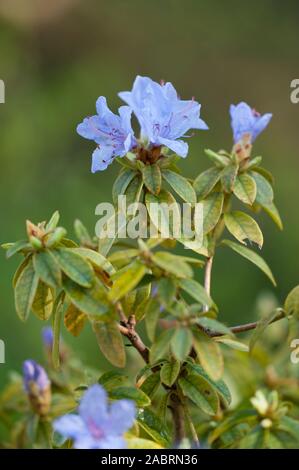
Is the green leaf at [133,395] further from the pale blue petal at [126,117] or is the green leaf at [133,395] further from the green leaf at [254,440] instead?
the pale blue petal at [126,117]

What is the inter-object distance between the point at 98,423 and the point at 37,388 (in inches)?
14.2

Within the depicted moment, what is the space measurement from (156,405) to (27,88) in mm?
2865

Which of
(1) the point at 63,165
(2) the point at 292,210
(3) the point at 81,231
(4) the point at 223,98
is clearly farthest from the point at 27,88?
(3) the point at 81,231

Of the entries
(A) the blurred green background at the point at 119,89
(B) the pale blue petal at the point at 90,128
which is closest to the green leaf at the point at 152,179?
(B) the pale blue petal at the point at 90,128

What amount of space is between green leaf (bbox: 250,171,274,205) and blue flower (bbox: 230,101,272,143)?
0.07m

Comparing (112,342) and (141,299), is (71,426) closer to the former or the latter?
(112,342)

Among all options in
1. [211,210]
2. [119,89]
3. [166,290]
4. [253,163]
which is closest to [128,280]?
[166,290]

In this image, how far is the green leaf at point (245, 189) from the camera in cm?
124

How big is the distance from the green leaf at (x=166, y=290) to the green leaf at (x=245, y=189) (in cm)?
25

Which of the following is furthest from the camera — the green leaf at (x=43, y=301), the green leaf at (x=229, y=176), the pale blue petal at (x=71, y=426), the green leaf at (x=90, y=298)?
the green leaf at (x=229, y=176)

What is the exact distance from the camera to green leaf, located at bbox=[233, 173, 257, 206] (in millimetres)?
1237

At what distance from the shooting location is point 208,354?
3.37ft

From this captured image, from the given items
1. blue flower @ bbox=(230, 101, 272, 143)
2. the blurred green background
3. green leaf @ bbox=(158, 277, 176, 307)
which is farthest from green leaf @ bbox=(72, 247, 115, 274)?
the blurred green background

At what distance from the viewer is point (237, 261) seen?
3148 millimetres
